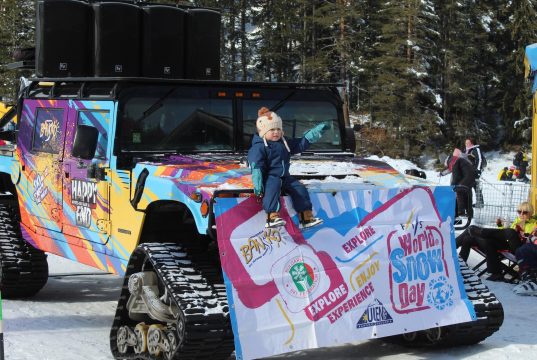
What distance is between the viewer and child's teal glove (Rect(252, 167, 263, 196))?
219 inches

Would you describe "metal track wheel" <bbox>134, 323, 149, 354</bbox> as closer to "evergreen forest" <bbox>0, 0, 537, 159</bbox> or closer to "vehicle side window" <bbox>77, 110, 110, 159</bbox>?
"vehicle side window" <bbox>77, 110, 110, 159</bbox>

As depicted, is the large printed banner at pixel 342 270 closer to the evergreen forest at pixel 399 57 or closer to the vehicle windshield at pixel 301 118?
the vehicle windshield at pixel 301 118

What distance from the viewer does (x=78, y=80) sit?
7.75m

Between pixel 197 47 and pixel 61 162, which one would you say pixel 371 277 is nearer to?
pixel 61 162

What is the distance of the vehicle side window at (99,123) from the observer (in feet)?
23.1

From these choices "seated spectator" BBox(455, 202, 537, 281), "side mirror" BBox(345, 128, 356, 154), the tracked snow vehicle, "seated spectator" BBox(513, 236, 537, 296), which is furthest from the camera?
"seated spectator" BBox(455, 202, 537, 281)

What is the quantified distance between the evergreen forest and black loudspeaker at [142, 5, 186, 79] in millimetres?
35236

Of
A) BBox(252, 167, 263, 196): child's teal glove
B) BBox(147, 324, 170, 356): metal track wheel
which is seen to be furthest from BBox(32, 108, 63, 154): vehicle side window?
BBox(252, 167, 263, 196): child's teal glove

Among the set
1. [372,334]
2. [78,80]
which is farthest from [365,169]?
[78,80]

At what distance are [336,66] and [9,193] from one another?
4012 cm

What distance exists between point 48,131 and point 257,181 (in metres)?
3.29

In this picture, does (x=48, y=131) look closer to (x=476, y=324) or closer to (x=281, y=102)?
(x=281, y=102)

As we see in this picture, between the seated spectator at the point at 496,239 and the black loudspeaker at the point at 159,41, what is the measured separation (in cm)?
406

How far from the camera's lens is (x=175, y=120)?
7.20 metres
